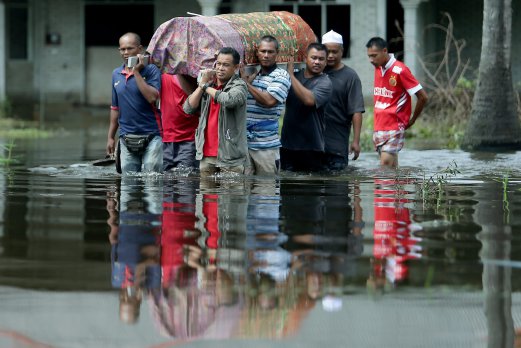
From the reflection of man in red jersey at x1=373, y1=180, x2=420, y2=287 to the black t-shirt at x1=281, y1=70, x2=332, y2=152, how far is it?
173cm

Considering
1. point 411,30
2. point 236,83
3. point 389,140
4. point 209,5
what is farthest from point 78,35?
point 236,83

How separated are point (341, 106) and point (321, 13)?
14248mm

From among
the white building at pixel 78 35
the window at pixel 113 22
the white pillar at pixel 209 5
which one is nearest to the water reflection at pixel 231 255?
the white pillar at pixel 209 5

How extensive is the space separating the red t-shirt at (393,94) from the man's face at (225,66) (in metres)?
2.13

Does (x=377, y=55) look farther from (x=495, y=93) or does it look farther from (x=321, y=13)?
(x=321, y=13)

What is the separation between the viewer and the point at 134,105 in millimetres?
12531

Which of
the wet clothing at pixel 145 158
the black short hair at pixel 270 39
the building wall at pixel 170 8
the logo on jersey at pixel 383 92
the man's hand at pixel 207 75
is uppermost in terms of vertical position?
the building wall at pixel 170 8

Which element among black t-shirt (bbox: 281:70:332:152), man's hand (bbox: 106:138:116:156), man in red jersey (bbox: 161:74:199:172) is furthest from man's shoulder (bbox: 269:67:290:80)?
man's hand (bbox: 106:138:116:156)

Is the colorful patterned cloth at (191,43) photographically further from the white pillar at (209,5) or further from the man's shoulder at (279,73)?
the white pillar at (209,5)

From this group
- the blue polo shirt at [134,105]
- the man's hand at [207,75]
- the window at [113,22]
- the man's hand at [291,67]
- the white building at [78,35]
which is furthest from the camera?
the window at [113,22]

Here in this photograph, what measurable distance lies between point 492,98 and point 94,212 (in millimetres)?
9780

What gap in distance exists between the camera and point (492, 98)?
717 inches

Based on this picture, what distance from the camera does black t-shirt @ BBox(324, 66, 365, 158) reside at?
13273 mm

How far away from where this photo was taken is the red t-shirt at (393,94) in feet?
43.7
